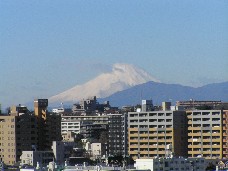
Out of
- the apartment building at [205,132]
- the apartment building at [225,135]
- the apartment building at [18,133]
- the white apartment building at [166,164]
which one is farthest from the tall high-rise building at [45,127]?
the white apartment building at [166,164]

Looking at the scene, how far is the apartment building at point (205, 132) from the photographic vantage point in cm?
9894

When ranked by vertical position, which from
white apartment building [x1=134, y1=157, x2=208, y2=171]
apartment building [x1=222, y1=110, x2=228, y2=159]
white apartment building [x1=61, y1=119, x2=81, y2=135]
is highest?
white apartment building [x1=61, y1=119, x2=81, y2=135]

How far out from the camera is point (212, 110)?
101188mm

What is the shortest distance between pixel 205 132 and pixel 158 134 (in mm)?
4111

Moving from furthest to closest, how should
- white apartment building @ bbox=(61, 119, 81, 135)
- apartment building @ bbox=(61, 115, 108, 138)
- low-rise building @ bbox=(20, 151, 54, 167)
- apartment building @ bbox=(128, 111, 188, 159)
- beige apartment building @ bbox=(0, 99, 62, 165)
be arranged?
white apartment building @ bbox=(61, 119, 81, 135)
apartment building @ bbox=(61, 115, 108, 138)
apartment building @ bbox=(128, 111, 188, 159)
beige apartment building @ bbox=(0, 99, 62, 165)
low-rise building @ bbox=(20, 151, 54, 167)

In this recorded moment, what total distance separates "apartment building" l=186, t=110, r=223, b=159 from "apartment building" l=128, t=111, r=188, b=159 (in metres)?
0.74

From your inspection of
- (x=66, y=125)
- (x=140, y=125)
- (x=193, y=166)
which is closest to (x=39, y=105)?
(x=140, y=125)

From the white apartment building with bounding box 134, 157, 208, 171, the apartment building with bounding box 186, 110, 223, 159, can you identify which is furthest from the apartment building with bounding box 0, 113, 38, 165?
the white apartment building with bounding box 134, 157, 208, 171

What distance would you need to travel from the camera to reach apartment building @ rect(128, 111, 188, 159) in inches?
3932

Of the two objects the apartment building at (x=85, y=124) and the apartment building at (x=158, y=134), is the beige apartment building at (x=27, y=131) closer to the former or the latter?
the apartment building at (x=158, y=134)

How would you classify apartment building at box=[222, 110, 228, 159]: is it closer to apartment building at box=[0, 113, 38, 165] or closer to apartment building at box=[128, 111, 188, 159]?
apartment building at box=[128, 111, 188, 159]

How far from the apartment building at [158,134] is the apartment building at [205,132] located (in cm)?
74

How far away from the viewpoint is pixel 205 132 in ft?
328

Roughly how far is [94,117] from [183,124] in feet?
178
